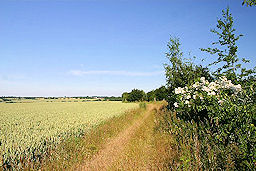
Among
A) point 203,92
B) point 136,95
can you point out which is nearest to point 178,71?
point 203,92

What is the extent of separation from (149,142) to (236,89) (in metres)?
4.02

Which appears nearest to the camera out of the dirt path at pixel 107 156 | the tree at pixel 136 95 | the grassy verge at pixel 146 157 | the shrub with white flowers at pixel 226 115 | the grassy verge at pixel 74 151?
the shrub with white flowers at pixel 226 115

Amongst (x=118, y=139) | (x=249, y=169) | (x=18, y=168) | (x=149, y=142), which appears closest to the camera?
(x=249, y=169)

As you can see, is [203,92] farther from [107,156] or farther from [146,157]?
[107,156]

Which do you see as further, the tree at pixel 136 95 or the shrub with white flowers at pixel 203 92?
the tree at pixel 136 95

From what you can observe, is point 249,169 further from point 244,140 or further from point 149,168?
point 149,168

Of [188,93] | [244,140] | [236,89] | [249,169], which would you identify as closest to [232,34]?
[236,89]

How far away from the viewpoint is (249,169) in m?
3.20

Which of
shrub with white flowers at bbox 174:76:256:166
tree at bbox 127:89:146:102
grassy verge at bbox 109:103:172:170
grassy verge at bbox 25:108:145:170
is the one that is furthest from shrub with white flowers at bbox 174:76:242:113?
tree at bbox 127:89:146:102

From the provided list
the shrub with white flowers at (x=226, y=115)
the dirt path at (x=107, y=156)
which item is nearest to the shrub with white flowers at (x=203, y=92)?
the shrub with white flowers at (x=226, y=115)

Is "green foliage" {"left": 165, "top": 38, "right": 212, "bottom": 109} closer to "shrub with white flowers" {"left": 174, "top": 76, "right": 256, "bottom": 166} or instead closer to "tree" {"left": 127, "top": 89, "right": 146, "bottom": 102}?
"shrub with white flowers" {"left": 174, "top": 76, "right": 256, "bottom": 166}

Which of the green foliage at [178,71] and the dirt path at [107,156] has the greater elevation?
the green foliage at [178,71]

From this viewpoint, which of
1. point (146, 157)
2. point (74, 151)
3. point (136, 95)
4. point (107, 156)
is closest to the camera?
point (146, 157)

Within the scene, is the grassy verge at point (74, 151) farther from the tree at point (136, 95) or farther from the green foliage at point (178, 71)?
the tree at point (136, 95)
